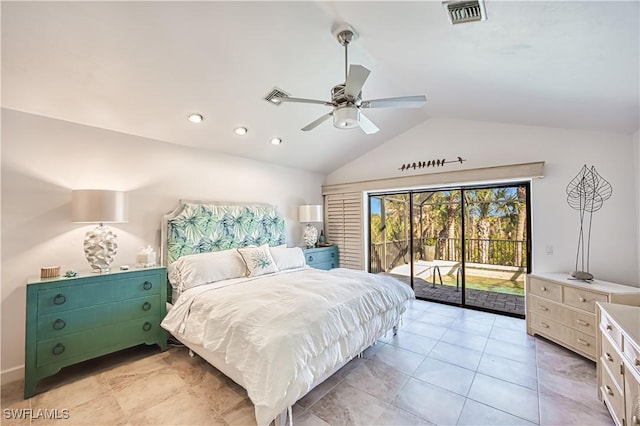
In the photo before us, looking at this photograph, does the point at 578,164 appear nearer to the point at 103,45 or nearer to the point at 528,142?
the point at 528,142

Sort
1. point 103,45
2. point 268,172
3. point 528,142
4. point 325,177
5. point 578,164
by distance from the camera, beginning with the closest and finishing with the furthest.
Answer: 1. point 103,45
2. point 578,164
3. point 528,142
4. point 268,172
5. point 325,177

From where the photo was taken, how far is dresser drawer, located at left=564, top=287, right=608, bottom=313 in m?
2.62

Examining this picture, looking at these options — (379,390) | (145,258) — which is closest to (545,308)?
(379,390)

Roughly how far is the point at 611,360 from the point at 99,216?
4307 mm

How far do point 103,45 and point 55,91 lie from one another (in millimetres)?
816

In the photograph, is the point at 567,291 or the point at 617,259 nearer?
the point at 567,291

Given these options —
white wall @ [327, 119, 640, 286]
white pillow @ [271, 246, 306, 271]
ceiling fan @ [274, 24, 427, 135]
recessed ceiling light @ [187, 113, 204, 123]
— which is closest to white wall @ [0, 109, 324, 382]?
recessed ceiling light @ [187, 113, 204, 123]

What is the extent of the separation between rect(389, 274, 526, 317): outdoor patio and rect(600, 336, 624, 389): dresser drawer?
2110mm

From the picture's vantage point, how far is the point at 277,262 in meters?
3.73

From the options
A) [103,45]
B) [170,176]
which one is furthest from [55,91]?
[170,176]

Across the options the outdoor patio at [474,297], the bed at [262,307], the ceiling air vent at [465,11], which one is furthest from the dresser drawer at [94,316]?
the outdoor patio at [474,297]

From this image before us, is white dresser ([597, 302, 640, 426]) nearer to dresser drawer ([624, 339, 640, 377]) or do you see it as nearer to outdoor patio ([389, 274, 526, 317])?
dresser drawer ([624, 339, 640, 377])

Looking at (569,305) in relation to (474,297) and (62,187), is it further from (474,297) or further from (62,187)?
(62,187)

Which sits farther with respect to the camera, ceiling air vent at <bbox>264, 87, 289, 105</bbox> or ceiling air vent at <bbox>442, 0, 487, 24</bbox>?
ceiling air vent at <bbox>264, 87, 289, 105</bbox>
